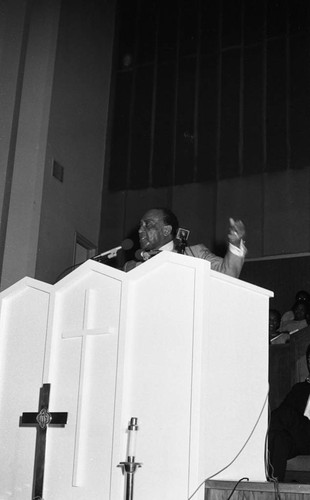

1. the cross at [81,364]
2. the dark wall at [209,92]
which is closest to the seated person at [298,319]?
the dark wall at [209,92]

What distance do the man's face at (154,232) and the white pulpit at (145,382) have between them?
1.19m

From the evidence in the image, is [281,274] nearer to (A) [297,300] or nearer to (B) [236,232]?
(A) [297,300]

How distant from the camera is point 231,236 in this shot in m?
3.24

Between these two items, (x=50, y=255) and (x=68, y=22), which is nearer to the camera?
(x=50, y=255)

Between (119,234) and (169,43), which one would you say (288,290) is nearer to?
(119,234)

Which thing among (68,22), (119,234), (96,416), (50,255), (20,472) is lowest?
(20,472)

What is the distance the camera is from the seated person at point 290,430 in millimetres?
3637

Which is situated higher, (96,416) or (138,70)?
(138,70)

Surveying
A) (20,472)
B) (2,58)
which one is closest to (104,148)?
(2,58)

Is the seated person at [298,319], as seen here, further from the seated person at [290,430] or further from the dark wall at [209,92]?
the seated person at [290,430]

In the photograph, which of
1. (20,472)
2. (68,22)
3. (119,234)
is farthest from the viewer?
(119,234)

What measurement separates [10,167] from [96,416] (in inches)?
140

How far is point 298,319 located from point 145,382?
4.44 m

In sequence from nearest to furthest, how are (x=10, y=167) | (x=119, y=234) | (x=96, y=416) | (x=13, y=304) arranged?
(x=96, y=416)
(x=13, y=304)
(x=10, y=167)
(x=119, y=234)
